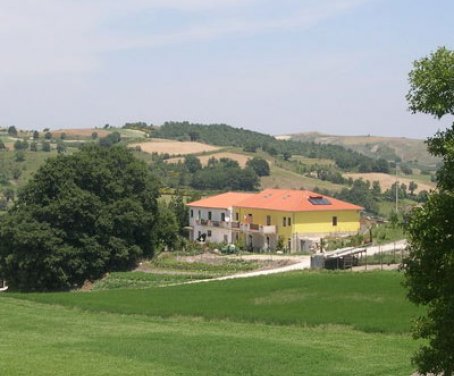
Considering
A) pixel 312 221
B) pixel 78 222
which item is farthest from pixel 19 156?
pixel 78 222

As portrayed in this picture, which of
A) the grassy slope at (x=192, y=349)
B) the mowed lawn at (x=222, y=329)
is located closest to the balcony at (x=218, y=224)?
the mowed lawn at (x=222, y=329)

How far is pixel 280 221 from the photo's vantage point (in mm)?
89375

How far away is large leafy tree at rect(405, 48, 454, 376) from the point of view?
18984mm

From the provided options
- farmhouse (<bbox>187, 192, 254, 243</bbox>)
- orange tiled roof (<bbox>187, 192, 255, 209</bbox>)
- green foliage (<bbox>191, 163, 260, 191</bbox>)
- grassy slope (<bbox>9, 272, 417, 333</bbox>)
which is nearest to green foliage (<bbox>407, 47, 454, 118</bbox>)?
grassy slope (<bbox>9, 272, 417, 333</bbox>)

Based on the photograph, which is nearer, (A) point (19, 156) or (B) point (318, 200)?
(B) point (318, 200)

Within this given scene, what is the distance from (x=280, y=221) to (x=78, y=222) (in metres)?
22.2

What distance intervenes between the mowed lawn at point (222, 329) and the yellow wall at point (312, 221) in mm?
28532

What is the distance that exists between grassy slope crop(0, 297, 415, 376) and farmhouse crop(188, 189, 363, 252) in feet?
140

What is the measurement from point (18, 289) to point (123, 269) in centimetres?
880

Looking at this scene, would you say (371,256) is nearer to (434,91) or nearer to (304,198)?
(304,198)

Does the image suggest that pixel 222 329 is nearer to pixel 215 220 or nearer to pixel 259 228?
pixel 259 228

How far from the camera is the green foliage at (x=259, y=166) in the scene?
186 meters

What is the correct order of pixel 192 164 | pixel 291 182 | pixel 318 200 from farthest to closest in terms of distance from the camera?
pixel 192 164, pixel 291 182, pixel 318 200

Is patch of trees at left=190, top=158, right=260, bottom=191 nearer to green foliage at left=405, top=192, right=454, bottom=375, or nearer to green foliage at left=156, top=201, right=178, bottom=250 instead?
green foliage at left=156, top=201, right=178, bottom=250
